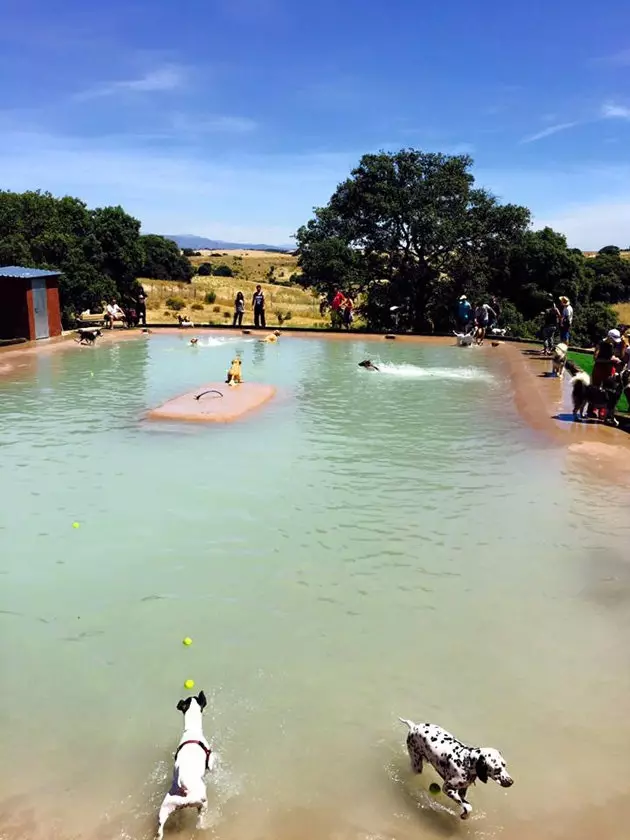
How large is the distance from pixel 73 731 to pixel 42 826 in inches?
33.0

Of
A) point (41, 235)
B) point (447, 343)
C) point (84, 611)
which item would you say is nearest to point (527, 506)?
point (84, 611)

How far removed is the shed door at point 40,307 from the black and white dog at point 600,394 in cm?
1798

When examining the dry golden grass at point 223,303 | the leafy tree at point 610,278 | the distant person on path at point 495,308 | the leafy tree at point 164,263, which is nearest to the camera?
the distant person on path at point 495,308

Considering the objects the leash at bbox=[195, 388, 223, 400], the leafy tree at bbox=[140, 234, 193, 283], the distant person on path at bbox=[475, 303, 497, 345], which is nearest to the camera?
the leash at bbox=[195, 388, 223, 400]

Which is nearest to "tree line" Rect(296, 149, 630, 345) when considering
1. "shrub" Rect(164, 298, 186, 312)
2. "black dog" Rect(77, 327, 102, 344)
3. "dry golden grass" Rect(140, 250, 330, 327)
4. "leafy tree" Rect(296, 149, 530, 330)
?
"leafy tree" Rect(296, 149, 530, 330)

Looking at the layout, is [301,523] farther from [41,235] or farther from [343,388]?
[41,235]

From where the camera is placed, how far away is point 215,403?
14.9m

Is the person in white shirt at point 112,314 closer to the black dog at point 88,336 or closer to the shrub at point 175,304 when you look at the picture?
the black dog at point 88,336

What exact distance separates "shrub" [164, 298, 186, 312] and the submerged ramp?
31.1 metres

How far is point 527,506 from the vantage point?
9.28 meters

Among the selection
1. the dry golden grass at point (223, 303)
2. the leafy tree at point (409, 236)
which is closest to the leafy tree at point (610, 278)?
the dry golden grass at point (223, 303)

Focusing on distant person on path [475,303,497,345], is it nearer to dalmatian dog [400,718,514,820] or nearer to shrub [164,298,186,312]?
dalmatian dog [400,718,514,820]

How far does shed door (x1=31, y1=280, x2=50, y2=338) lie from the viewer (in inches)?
944

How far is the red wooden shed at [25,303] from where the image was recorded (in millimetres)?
23375
